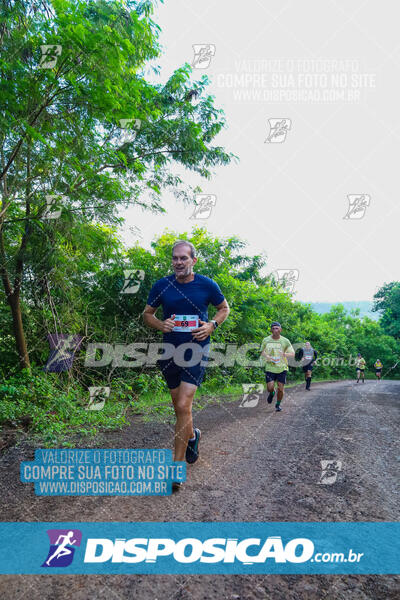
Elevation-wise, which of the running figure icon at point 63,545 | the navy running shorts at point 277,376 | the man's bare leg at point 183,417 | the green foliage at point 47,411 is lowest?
the green foliage at point 47,411

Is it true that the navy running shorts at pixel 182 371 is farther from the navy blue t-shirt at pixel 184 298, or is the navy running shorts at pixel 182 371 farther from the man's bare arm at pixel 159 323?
the man's bare arm at pixel 159 323

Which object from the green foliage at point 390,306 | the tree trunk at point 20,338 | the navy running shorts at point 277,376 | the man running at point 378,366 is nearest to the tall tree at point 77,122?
the tree trunk at point 20,338

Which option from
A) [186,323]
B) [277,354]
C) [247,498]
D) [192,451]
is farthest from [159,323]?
[277,354]

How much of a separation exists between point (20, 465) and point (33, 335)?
5.05 meters

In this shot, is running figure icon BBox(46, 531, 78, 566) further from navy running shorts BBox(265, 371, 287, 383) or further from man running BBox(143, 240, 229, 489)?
navy running shorts BBox(265, 371, 287, 383)

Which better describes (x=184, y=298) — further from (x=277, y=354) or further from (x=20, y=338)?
(x=20, y=338)

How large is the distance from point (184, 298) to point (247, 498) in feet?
5.90

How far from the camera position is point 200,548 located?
7.30 ft

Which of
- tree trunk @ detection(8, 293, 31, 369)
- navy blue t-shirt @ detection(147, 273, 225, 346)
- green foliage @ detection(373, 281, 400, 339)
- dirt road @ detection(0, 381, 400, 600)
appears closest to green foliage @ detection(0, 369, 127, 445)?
tree trunk @ detection(8, 293, 31, 369)

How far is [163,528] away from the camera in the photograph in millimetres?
2430

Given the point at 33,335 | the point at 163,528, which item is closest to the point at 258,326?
the point at 33,335

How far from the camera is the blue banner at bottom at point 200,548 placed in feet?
6.75

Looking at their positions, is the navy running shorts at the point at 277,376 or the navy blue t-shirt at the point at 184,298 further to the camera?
the navy running shorts at the point at 277,376

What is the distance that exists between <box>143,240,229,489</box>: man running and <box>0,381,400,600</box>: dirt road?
19.1 inches
